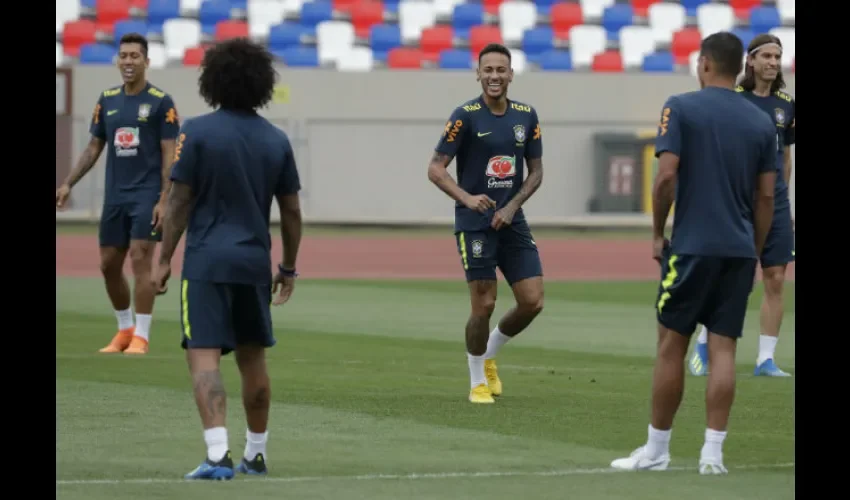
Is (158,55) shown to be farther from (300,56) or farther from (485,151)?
(485,151)

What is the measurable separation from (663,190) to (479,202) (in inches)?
114

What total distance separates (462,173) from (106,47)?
2607 cm

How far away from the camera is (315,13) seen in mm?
37969

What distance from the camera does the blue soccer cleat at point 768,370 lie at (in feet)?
41.5

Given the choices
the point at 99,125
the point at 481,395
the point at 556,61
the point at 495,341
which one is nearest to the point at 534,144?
the point at 495,341

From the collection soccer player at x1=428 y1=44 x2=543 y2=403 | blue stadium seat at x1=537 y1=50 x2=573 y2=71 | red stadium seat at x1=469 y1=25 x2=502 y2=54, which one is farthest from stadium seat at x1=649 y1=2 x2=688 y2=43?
soccer player at x1=428 y1=44 x2=543 y2=403

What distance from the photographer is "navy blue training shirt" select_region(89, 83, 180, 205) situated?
13641 millimetres

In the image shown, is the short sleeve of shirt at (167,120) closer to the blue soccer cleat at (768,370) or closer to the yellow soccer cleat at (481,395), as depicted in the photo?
the yellow soccer cleat at (481,395)

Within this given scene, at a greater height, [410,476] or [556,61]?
[556,61]

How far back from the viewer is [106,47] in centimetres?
3600

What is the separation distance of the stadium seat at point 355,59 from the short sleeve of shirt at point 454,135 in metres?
25.8

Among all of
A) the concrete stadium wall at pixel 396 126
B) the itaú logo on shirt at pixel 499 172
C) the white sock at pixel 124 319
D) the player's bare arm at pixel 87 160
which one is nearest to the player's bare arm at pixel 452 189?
the itaú logo on shirt at pixel 499 172
